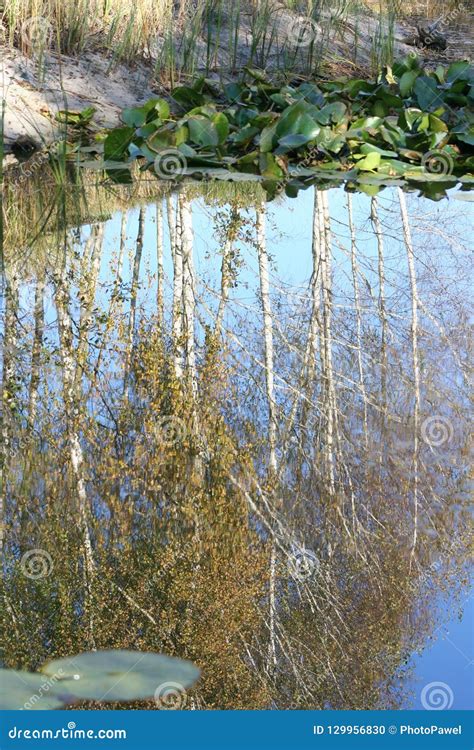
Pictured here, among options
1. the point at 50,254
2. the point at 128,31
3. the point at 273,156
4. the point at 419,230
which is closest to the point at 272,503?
the point at 50,254

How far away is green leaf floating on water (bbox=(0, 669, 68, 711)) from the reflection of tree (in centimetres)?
6

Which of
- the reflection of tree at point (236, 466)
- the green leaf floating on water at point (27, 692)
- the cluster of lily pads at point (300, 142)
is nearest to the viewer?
the green leaf floating on water at point (27, 692)

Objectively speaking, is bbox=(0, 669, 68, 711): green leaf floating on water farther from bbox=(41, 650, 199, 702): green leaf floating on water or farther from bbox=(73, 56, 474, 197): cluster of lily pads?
bbox=(73, 56, 474, 197): cluster of lily pads

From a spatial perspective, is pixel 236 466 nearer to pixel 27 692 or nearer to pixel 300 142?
pixel 27 692

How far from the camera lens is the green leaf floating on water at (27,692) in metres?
2.03

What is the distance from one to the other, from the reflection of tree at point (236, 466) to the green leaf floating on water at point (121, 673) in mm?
36

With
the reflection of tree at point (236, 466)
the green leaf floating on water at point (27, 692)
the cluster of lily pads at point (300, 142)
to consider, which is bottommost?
the green leaf floating on water at point (27, 692)

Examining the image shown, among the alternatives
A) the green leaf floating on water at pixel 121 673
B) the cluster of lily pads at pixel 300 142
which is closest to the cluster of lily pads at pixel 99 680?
the green leaf floating on water at pixel 121 673

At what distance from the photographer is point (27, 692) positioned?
6.78ft

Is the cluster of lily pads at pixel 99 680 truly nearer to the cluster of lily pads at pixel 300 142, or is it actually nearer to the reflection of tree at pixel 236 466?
the reflection of tree at pixel 236 466

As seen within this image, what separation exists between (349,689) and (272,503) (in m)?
0.68

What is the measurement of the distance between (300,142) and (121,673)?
4275mm

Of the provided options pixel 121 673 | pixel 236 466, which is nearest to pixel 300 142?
pixel 236 466

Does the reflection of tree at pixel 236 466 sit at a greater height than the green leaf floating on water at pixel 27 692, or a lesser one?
greater
